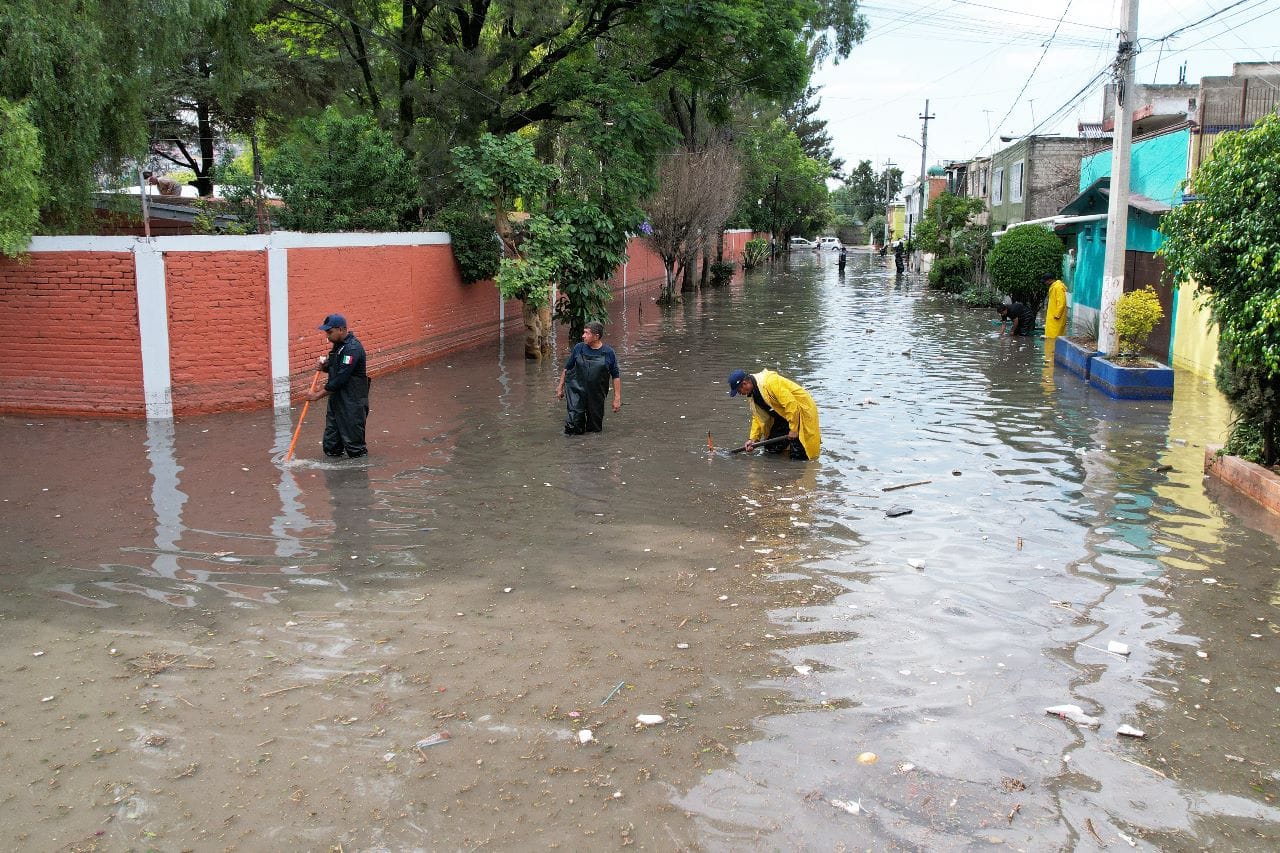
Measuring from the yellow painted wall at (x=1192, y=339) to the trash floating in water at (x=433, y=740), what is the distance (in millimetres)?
14896

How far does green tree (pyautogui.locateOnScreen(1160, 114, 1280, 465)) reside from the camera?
8703 millimetres

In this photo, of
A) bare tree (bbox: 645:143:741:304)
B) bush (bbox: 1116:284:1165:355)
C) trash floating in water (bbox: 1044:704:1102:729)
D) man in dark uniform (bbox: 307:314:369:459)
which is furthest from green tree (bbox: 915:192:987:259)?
trash floating in water (bbox: 1044:704:1102:729)

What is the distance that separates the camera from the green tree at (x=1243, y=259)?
8703 mm

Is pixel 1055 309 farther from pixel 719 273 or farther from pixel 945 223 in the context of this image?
pixel 719 273

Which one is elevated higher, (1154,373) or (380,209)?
(380,209)

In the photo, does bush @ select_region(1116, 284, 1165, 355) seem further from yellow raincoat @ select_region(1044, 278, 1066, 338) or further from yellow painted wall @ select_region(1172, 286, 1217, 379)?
yellow raincoat @ select_region(1044, 278, 1066, 338)

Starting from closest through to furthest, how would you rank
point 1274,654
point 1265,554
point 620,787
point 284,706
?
point 620,787 → point 284,706 → point 1274,654 → point 1265,554

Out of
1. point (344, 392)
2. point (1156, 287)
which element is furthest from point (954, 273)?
point (344, 392)

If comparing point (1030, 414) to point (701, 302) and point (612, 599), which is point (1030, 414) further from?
point (701, 302)

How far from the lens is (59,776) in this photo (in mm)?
4676

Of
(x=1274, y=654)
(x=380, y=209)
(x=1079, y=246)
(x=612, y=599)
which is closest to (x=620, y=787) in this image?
(x=612, y=599)

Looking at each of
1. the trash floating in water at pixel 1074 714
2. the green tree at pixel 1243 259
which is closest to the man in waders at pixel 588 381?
the green tree at pixel 1243 259

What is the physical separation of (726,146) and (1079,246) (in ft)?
44.1

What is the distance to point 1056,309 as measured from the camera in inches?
851
